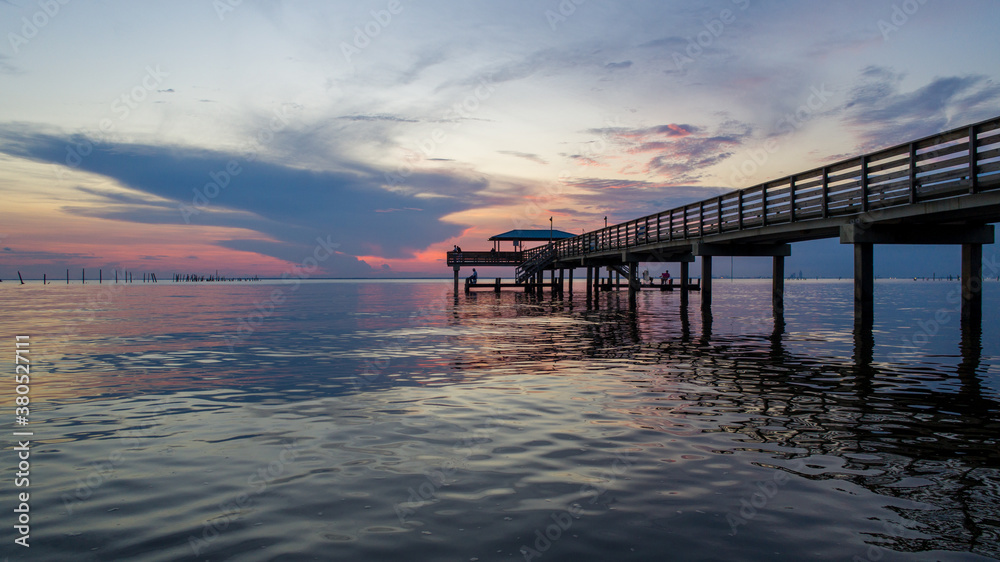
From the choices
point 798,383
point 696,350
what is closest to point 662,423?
point 798,383

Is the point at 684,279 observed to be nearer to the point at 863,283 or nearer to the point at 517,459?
the point at 863,283

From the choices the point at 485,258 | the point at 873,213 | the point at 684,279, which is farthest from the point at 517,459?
the point at 485,258

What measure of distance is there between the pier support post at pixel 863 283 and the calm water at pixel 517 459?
3704mm

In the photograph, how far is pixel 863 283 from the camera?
667 inches

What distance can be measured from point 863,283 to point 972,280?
358cm

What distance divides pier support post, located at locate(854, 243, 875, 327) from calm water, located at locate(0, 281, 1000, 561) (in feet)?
12.2

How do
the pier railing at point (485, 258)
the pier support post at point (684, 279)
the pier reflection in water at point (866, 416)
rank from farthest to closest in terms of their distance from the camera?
the pier railing at point (485, 258) < the pier support post at point (684, 279) < the pier reflection in water at point (866, 416)

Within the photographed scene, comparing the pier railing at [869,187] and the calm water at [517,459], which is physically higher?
the pier railing at [869,187]

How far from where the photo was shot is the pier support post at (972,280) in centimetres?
1686

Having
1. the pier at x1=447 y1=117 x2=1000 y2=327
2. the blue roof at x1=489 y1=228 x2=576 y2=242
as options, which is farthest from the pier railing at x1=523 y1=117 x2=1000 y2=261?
the blue roof at x1=489 y1=228 x2=576 y2=242

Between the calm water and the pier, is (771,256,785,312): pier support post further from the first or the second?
the calm water

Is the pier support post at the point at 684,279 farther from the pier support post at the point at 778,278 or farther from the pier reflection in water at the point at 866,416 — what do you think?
the pier reflection in water at the point at 866,416

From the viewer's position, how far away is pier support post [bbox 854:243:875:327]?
54.1 feet

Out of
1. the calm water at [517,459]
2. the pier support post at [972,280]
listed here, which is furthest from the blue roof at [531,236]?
the calm water at [517,459]
